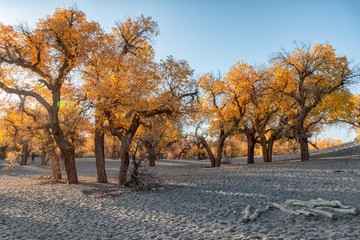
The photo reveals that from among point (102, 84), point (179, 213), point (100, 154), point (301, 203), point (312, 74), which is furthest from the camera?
point (312, 74)

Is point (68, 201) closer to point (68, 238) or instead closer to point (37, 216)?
point (37, 216)

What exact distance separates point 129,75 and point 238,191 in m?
8.81

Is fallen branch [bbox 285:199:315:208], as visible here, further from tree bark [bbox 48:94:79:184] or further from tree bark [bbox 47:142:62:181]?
tree bark [bbox 47:142:62:181]

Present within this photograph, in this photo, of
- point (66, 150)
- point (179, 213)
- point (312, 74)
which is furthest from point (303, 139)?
point (179, 213)

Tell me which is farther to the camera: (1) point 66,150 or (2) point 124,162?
(1) point 66,150

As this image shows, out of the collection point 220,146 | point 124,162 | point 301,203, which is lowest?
point 301,203

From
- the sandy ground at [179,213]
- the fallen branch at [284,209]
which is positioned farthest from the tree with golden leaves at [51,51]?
the fallen branch at [284,209]

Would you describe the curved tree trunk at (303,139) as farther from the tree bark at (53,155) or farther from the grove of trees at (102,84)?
the tree bark at (53,155)

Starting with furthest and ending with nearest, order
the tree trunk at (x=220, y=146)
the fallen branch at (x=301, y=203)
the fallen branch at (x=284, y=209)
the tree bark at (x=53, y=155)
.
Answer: the tree trunk at (x=220, y=146) < the tree bark at (x=53, y=155) < the fallen branch at (x=301, y=203) < the fallen branch at (x=284, y=209)

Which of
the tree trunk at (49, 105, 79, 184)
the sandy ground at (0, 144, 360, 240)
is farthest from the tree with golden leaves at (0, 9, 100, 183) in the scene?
the sandy ground at (0, 144, 360, 240)

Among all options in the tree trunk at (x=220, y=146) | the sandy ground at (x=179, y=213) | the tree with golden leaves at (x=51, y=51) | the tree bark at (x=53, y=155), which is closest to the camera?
the sandy ground at (x=179, y=213)

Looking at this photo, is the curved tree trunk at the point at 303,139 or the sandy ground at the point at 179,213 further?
the curved tree trunk at the point at 303,139

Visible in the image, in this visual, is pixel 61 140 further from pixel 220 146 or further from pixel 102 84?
pixel 220 146

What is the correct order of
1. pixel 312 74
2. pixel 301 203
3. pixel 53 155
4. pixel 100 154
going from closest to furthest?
pixel 301 203 < pixel 100 154 < pixel 53 155 < pixel 312 74
